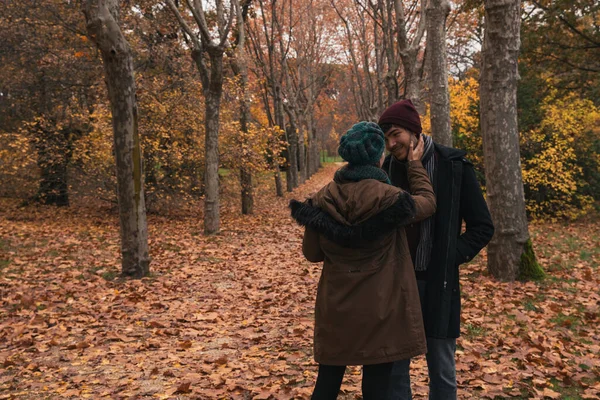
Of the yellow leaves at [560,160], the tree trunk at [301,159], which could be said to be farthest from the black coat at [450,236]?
the tree trunk at [301,159]

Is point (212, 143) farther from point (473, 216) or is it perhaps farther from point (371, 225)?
point (371, 225)

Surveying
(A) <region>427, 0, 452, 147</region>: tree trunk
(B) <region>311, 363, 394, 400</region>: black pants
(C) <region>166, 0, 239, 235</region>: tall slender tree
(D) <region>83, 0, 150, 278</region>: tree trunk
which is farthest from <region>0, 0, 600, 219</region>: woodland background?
(B) <region>311, 363, 394, 400</region>: black pants

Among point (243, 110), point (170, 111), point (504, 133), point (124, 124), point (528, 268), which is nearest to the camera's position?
point (504, 133)

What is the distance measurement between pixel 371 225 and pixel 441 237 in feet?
1.86

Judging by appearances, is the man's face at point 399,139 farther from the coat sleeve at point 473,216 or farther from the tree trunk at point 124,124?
the tree trunk at point 124,124

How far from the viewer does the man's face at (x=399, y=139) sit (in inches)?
109

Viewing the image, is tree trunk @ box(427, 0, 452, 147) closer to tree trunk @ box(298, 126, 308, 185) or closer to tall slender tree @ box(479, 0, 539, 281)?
tall slender tree @ box(479, 0, 539, 281)

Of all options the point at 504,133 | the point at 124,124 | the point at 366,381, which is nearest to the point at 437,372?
the point at 366,381

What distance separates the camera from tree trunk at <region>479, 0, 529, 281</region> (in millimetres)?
7113

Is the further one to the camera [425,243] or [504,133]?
[504,133]

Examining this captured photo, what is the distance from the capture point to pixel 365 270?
2.45 meters

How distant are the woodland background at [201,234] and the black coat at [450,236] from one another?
5.00 ft

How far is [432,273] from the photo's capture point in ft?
8.96

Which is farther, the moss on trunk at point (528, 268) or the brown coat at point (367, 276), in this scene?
the moss on trunk at point (528, 268)
